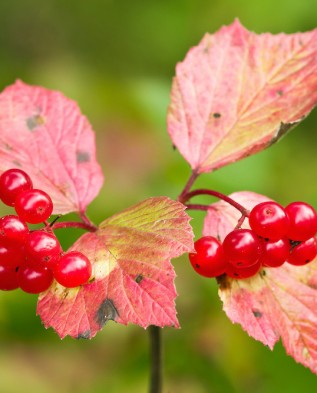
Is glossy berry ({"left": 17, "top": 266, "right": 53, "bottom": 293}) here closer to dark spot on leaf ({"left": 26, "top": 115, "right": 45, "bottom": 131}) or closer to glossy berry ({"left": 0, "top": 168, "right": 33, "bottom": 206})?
glossy berry ({"left": 0, "top": 168, "right": 33, "bottom": 206})

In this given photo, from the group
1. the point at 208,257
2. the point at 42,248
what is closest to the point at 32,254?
the point at 42,248

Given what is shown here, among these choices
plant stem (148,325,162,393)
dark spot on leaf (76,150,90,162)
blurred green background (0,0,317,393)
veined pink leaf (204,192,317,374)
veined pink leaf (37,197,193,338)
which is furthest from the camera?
blurred green background (0,0,317,393)

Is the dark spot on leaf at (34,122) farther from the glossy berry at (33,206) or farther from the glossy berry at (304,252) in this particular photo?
the glossy berry at (304,252)

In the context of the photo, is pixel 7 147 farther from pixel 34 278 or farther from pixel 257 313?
pixel 257 313

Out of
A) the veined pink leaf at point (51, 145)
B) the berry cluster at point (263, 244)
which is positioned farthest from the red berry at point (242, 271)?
the veined pink leaf at point (51, 145)

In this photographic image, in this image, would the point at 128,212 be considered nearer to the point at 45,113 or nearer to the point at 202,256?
the point at 202,256

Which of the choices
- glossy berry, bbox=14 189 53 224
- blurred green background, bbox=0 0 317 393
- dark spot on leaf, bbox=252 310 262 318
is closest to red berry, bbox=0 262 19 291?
glossy berry, bbox=14 189 53 224
